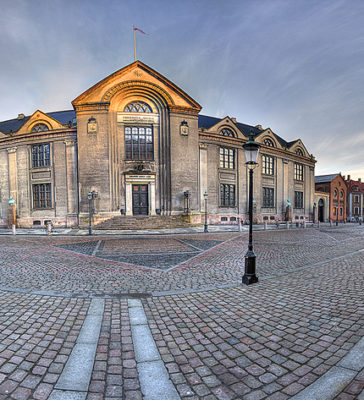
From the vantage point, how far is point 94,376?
2.35 m

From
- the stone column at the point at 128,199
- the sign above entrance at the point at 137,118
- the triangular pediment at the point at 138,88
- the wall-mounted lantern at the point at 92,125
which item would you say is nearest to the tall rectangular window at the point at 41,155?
the wall-mounted lantern at the point at 92,125

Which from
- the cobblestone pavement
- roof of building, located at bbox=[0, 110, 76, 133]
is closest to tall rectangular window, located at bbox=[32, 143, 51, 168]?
roof of building, located at bbox=[0, 110, 76, 133]

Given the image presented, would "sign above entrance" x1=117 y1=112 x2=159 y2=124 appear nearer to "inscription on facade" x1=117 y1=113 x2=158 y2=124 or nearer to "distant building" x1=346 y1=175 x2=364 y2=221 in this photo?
"inscription on facade" x1=117 y1=113 x2=158 y2=124

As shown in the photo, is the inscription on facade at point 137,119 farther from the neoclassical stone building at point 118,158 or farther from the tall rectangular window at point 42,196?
the tall rectangular window at point 42,196

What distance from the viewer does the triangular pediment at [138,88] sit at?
867 inches

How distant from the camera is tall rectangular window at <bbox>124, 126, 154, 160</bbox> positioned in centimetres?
2314

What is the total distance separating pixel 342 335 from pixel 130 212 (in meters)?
20.9

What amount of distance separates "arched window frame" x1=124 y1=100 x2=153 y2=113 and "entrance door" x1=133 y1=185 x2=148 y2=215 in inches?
341

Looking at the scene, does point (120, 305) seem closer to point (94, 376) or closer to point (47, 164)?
point (94, 376)

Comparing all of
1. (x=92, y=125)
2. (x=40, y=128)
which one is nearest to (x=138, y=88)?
(x=92, y=125)

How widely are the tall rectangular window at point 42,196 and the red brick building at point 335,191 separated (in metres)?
48.2

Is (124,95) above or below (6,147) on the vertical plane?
above

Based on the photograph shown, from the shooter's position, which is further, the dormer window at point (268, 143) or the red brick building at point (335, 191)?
the red brick building at point (335, 191)

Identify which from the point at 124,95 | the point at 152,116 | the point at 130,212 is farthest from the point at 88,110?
the point at 130,212
